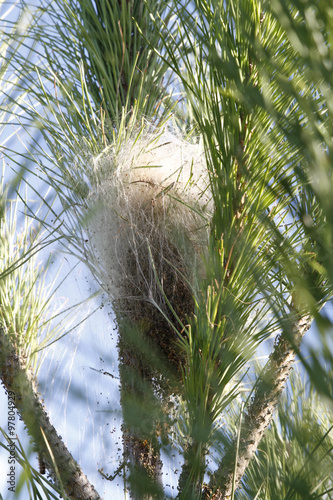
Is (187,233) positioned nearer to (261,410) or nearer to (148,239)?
(148,239)

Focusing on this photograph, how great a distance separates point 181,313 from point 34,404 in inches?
11.0

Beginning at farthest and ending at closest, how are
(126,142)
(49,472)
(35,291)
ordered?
(35,291) → (126,142) → (49,472)

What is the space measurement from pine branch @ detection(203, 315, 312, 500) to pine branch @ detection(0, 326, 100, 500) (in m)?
0.19

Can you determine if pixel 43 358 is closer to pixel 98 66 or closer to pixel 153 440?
pixel 153 440

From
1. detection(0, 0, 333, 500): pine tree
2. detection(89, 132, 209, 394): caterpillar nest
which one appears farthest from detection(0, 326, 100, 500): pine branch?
detection(89, 132, 209, 394): caterpillar nest

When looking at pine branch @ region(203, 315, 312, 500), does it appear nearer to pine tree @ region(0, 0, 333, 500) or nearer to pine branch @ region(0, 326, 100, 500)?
pine tree @ region(0, 0, 333, 500)

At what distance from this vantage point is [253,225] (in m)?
0.70

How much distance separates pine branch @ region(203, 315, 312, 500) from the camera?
761 millimetres

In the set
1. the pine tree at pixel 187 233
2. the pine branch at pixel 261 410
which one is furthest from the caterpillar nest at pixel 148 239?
the pine branch at pixel 261 410

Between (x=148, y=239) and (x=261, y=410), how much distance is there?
13.0 inches

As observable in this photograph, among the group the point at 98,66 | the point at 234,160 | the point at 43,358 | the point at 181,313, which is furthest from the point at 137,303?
the point at 98,66

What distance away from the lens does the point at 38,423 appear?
2.71ft

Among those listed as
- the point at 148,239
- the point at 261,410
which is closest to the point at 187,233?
the point at 148,239

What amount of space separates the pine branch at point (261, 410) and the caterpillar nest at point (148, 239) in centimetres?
15
